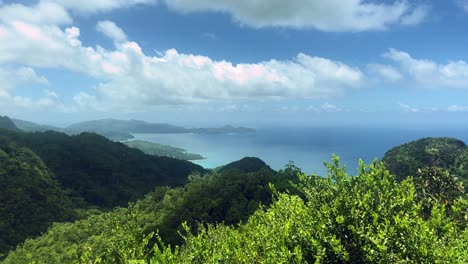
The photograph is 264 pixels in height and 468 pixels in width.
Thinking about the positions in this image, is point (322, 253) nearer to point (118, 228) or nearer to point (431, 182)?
point (118, 228)

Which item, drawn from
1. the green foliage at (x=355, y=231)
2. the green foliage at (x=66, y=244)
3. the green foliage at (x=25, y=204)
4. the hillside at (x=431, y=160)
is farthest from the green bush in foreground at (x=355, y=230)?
the hillside at (x=431, y=160)

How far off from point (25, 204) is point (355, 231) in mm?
152745

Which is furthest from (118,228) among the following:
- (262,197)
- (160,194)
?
(160,194)

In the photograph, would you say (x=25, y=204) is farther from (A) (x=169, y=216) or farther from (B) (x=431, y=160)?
(B) (x=431, y=160)

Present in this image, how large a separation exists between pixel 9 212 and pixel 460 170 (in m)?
207

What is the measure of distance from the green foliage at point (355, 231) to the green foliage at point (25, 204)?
12352 cm

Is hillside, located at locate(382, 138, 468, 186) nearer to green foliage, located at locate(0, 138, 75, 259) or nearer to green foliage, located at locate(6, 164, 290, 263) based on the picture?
green foliage, located at locate(6, 164, 290, 263)

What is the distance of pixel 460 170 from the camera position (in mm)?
157375

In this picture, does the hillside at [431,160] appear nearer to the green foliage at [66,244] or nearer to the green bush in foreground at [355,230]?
the green foliage at [66,244]

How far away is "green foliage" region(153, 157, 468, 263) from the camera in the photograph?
1215 cm

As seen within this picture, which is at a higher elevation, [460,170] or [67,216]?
[460,170]

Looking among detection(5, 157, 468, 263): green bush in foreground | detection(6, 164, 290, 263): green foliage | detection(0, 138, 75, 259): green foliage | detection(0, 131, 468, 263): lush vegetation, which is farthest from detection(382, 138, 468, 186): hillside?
detection(0, 138, 75, 259): green foliage

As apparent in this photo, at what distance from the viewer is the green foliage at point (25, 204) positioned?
11819 cm

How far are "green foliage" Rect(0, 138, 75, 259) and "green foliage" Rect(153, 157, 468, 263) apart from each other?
124m
